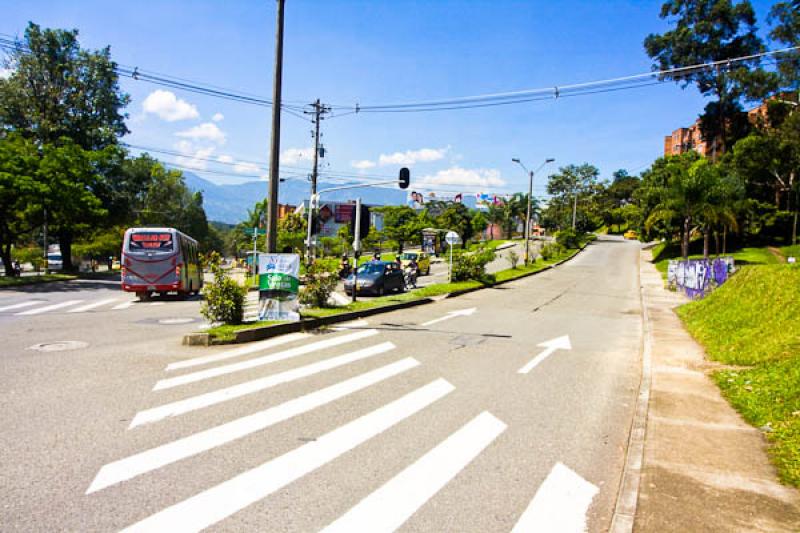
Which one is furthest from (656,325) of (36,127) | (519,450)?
(36,127)

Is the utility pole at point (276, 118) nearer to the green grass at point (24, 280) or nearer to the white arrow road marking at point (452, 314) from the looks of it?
the white arrow road marking at point (452, 314)

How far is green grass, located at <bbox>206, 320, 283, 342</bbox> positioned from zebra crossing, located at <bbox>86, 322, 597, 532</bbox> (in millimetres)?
1332

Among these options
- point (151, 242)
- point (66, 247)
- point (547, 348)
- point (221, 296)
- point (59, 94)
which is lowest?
point (547, 348)

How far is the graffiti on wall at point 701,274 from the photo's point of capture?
2325 centimetres

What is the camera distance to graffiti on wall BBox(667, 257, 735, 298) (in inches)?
915

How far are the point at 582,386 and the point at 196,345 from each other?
7.37 meters

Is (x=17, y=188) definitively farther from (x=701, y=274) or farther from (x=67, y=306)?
(x=701, y=274)

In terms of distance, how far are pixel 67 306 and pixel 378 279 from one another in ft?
38.8

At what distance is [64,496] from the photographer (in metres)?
4.25

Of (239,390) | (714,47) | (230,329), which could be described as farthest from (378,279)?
(714,47)

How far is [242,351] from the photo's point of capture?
406 inches

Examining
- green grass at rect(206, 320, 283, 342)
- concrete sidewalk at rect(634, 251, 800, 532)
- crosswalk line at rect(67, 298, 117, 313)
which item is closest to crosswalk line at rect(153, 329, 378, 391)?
green grass at rect(206, 320, 283, 342)

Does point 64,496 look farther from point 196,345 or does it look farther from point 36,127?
point 36,127

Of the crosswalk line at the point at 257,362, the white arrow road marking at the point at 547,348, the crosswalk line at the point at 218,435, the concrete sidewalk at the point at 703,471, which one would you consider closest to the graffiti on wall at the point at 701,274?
the white arrow road marking at the point at 547,348
